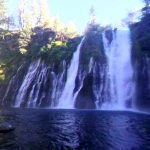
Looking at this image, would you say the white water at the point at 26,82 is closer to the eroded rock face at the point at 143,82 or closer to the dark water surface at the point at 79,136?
the eroded rock face at the point at 143,82

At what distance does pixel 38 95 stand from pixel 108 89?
10480mm

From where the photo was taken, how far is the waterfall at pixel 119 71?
37.3 metres

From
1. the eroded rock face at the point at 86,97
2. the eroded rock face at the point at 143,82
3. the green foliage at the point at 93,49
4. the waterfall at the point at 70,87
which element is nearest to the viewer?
the eroded rock face at the point at 143,82

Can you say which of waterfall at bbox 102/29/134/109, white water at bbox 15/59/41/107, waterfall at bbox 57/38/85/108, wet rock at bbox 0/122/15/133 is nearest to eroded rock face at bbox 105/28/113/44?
waterfall at bbox 102/29/134/109

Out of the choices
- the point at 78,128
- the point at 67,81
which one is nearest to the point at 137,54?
the point at 67,81

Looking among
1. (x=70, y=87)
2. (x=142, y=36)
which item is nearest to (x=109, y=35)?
(x=142, y=36)

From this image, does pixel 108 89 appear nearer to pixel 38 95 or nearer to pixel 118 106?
pixel 118 106

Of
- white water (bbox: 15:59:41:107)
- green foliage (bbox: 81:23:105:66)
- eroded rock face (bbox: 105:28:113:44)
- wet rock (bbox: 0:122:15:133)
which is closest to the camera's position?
wet rock (bbox: 0:122:15:133)

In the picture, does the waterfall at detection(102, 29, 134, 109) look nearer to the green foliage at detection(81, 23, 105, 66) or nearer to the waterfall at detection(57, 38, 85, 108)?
the green foliage at detection(81, 23, 105, 66)

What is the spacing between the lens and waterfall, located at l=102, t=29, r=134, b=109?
37.3m

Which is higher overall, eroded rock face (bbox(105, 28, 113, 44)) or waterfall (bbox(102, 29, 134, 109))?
eroded rock face (bbox(105, 28, 113, 44))

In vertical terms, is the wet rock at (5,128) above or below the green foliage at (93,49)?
below

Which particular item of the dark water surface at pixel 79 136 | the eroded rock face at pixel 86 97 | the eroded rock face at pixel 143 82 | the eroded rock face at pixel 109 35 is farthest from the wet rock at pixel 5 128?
the eroded rock face at pixel 109 35

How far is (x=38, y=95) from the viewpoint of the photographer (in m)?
42.3
